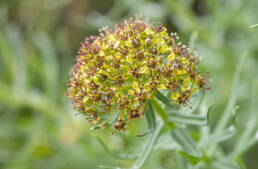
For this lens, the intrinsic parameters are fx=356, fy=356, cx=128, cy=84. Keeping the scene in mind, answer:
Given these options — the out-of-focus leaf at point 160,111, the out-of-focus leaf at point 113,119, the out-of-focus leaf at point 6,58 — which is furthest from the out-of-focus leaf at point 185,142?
the out-of-focus leaf at point 6,58

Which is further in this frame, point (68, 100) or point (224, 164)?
point (68, 100)

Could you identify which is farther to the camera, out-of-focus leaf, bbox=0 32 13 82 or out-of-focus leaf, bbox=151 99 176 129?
out-of-focus leaf, bbox=0 32 13 82

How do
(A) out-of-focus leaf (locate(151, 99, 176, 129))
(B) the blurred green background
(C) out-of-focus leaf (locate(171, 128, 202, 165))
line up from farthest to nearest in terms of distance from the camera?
(B) the blurred green background, (C) out-of-focus leaf (locate(171, 128, 202, 165)), (A) out-of-focus leaf (locate(151, 99, 176, 129))

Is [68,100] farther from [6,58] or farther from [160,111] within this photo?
[160,111]

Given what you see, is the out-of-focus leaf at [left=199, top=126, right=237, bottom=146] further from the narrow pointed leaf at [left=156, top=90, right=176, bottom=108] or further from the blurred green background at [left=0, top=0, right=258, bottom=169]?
the blurred green background at [left=0, top=0, right=258, bottom=169]

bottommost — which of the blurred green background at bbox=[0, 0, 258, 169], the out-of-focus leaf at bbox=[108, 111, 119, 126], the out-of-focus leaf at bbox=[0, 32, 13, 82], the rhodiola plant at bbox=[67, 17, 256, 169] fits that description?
the out-of-focus leaf at bbox=[108, 111, 119, 126]

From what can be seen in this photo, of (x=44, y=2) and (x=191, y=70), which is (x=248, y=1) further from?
(x=44, y=2)

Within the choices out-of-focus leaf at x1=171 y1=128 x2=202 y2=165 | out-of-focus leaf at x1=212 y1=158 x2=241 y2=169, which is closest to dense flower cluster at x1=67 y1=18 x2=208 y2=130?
out-of-focus leaf at x1=171 y1=128 x2=202 y2=165

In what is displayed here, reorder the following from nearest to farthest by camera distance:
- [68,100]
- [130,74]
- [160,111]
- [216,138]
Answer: [130,74], [160,111], [216,138], [68,100]

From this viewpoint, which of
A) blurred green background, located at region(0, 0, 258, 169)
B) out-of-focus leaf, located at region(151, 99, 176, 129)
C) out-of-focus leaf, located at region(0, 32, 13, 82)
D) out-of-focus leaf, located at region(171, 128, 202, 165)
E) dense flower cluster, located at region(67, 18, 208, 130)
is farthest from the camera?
out-of-focus leaf, located at region(0, 32, 13, 82)

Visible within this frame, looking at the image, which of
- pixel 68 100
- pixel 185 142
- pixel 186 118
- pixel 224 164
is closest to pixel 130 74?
pixel 186 118
